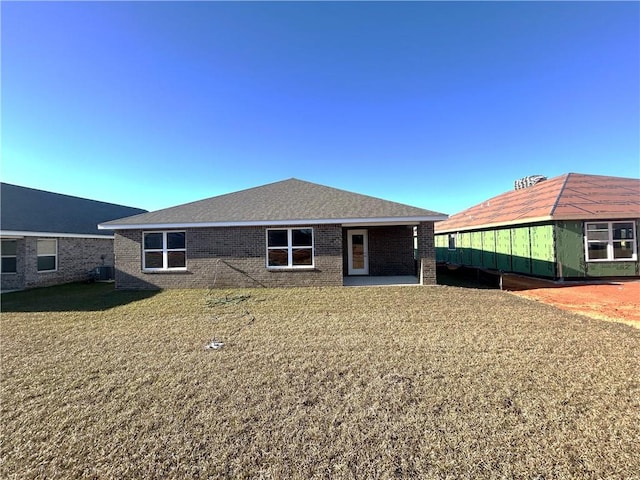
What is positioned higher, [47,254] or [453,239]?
[453,239]

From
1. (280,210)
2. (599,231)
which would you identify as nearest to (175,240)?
(280,210)

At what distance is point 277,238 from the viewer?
1178 cm

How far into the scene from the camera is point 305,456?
2703 mm

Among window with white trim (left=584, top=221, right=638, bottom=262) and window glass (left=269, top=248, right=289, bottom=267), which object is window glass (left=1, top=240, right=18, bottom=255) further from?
window with white trim (left=584, top=221, right=638, bottom=262)

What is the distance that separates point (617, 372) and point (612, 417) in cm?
153

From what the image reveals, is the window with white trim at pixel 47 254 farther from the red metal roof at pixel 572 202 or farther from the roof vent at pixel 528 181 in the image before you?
the roof vent at pixel 528 181

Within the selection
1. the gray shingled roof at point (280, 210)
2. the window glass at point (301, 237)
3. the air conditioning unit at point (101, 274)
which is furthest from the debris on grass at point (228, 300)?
the air conditioning unit at point (101, 274)

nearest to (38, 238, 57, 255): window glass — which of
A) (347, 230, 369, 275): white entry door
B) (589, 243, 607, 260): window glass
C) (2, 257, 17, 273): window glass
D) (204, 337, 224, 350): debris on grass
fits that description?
(2, 257, 17, 273): window glass

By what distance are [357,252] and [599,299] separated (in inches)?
357

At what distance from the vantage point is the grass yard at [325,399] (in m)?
2.63

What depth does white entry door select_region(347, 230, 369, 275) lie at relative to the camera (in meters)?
14.4

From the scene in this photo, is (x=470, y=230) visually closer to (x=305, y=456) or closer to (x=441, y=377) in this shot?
(x=441, y=377)

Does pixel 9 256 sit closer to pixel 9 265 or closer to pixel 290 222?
pixel 9 265

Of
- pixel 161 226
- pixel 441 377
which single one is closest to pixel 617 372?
pixel 441 377
